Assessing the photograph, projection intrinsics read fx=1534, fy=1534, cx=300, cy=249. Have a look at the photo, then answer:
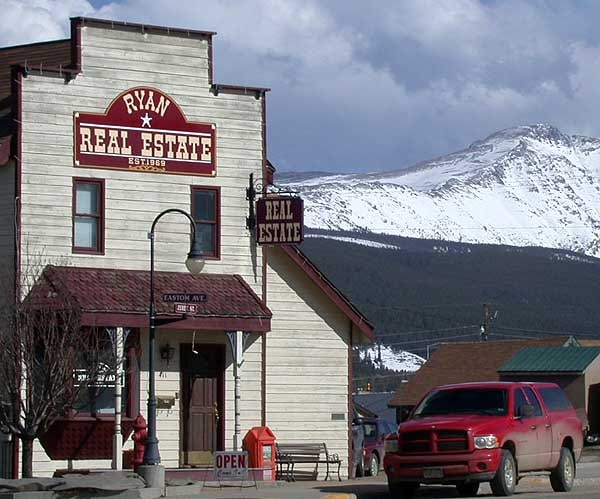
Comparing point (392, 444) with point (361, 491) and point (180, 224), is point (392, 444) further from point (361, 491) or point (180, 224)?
point (180, 224)

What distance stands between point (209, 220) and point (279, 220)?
158 cm

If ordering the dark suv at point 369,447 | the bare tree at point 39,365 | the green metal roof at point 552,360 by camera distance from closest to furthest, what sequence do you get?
1. the bare tree at point 39,365
2. the dark suv at point 369,447
3. the green metal roof at point 552,360

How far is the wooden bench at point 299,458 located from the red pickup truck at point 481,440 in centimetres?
644

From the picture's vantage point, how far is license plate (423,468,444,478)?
2570 cm

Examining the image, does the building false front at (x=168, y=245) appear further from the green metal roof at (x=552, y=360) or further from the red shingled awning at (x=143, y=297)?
the green metal roof at (x=552, y=360)

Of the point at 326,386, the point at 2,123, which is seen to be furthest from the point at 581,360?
the point at 2,123

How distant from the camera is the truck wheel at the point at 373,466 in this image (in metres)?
42.3

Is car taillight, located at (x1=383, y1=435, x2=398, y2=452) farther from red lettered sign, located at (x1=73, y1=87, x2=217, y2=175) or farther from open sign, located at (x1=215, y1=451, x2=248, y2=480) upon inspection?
red lettered sign, located at (x1=73, y1=87, x2=217, y2=175)

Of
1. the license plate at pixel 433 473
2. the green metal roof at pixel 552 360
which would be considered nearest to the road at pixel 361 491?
the license plate at pixel 433 473

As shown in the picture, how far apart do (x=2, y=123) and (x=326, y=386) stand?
943 centimetres

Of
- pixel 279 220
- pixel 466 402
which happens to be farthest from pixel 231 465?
pixel 279 220

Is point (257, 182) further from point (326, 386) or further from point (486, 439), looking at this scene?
point (486, 439)

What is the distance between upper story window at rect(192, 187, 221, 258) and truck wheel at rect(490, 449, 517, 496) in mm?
10272

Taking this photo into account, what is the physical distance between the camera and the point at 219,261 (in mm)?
34125
